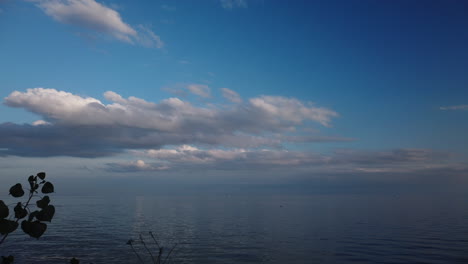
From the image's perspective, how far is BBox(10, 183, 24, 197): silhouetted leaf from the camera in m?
3.98

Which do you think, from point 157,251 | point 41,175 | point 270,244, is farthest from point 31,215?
point 270,244

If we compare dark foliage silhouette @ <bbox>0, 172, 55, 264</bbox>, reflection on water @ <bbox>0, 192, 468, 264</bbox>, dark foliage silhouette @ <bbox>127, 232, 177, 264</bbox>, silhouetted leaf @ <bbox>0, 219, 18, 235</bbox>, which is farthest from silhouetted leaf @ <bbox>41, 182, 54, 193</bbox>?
reflection on water @ <bbox>0, 192, 468, 264</bbox>

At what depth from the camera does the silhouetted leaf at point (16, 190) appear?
398 centimetres

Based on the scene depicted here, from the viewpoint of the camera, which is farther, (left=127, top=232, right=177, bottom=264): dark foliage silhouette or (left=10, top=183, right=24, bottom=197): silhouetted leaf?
(left=127, top=232, right=177, bottom=264): dark foliage silhouette

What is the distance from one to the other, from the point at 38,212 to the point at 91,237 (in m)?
81.7

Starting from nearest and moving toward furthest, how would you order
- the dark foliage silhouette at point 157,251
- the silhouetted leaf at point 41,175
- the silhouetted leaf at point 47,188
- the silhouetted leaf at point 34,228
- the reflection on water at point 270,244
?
the silhouetted leaf at point 34,228 < the silhouetted leaf at point 47,188 < the silhouetted leaf at point 41,175 < the dark foliage silhouette at point 157,251 < the reflection on water at point 270,244

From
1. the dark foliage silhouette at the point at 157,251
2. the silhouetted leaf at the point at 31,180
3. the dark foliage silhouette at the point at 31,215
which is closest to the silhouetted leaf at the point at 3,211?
the dark foliage silhouette at the point at 31,215

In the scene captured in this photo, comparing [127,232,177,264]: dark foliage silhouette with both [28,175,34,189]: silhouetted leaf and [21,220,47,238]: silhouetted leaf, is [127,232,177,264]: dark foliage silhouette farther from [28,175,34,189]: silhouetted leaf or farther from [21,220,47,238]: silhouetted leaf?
[28,175,34,189]: silhouetted leaf

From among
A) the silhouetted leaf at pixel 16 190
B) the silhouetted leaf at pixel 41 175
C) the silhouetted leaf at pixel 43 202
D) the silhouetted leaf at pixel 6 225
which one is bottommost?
the silhouetted leaf at pixel 6 225

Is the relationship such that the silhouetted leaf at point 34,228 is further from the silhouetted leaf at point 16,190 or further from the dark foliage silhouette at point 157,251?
the dark foliage silhouette at point 157,251

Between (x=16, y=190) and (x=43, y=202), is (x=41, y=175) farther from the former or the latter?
(x=43, y=202)

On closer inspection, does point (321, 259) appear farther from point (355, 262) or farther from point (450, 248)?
point (450, 248)

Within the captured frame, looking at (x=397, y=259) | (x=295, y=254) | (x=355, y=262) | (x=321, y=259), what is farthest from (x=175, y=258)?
(x=397, y=259)

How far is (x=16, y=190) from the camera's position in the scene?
4047mm
